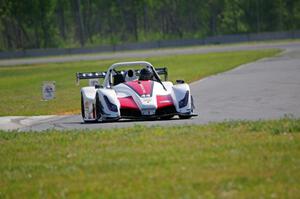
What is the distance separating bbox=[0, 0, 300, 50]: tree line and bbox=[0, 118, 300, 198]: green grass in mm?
102842

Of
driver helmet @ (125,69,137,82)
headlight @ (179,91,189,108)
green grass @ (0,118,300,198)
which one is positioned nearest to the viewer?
green grass @ (0,118,300,198)

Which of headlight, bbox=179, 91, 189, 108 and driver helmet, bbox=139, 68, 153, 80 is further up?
driver helmet, bbox=139, 68, 153, 80

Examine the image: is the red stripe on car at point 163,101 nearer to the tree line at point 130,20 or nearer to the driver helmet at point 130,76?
the driver helmet at point 130,76

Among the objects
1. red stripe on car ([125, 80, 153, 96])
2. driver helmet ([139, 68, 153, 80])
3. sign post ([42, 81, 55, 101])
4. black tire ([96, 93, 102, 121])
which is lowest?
sign post ([42, 81, 55, 101])

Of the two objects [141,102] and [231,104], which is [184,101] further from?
[231,104]

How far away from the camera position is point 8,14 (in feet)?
400

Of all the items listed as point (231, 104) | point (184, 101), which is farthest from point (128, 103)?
point (231, 104)

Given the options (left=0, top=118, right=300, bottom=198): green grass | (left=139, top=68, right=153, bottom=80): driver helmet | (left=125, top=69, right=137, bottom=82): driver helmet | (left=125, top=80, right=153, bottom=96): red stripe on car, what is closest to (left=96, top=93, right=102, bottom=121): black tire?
(left=125, top=80, right=153, bottom=96): red stripe on car

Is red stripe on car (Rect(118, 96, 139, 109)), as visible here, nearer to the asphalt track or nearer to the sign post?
the asphalt track

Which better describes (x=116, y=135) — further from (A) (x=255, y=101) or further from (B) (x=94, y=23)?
(B) (x=94, y=23)

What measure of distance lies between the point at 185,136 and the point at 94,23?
12915 centimetres

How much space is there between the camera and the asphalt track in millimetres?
17500

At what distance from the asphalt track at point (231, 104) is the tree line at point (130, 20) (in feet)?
281

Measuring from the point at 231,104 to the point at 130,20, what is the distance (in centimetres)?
11419
